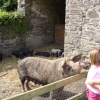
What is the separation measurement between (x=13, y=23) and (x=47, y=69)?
549cm

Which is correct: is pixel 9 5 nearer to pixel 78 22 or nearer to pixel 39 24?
pixel 39 24

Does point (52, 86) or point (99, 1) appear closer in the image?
point (52, 86)

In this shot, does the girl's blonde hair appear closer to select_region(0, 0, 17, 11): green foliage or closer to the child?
the child

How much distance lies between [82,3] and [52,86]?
413 centimetres

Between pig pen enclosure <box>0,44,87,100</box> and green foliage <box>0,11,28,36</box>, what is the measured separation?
126 centimetres

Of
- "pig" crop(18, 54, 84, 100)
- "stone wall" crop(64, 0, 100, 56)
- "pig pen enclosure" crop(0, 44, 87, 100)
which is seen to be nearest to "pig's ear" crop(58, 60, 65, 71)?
"pig" crop(18, 54, 84, 100)

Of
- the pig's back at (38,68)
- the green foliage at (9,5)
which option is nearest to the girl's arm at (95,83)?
the pig's back at (38,68)

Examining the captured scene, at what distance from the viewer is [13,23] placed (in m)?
10.3

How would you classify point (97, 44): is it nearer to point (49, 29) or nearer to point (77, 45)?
point (77, 45)

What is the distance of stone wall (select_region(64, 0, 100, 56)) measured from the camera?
701 cm

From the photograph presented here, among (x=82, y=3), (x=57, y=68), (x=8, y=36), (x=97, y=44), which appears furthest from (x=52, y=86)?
(x=8, y=36)

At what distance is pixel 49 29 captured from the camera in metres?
12.1

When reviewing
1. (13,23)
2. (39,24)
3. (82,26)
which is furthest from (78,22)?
(39,24)

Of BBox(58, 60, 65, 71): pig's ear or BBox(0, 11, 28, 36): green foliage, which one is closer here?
BBox(58, 60, 65, 71): pig's ear
